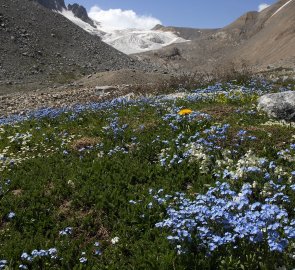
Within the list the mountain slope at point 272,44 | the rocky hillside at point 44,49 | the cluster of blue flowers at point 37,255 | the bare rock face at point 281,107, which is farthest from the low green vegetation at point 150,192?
the mountain slope at point 272,44

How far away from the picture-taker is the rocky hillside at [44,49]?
195 ft

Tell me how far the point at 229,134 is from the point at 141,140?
2308mm

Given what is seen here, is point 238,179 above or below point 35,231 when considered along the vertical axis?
above

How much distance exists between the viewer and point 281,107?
43.0 ft

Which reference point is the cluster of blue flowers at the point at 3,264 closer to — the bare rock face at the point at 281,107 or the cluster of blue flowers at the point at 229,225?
the cluster of blue flowers at the point at 229,225

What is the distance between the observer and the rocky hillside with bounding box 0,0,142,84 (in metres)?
59.4

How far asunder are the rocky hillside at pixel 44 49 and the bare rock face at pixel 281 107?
144ft

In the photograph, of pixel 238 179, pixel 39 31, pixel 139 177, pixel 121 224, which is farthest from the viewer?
pixel 39 31

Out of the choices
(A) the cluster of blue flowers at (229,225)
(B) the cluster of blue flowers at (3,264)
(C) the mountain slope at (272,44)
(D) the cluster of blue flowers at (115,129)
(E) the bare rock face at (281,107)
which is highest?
(C) the mountain slope at (272,44)

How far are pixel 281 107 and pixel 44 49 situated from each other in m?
60.4

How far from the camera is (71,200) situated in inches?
364

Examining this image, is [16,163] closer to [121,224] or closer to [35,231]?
[35,231]

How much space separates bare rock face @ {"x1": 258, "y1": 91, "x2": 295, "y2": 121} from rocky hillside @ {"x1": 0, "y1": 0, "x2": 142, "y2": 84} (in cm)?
4397

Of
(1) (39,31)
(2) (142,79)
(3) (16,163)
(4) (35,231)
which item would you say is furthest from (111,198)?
(1) (39,31)
